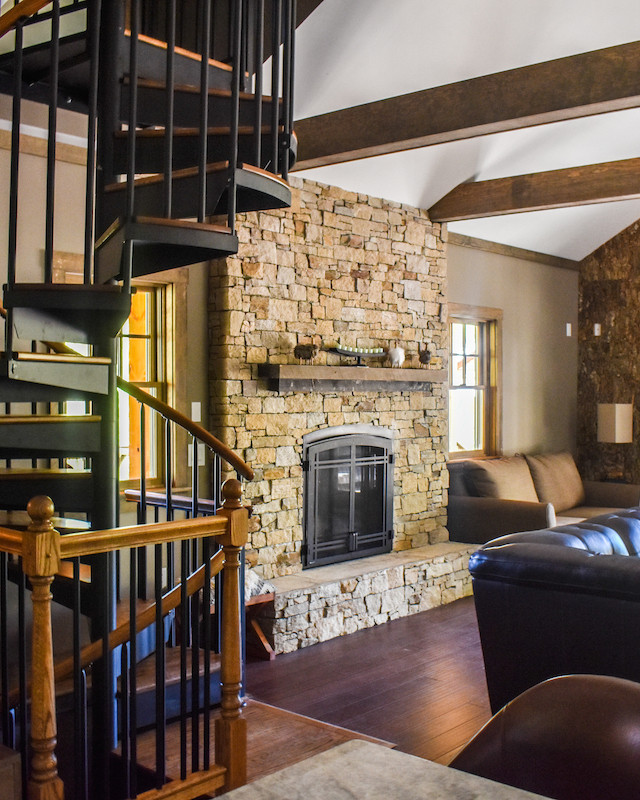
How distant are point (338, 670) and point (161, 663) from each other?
240 centimetres

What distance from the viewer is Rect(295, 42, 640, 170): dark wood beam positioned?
399 cm

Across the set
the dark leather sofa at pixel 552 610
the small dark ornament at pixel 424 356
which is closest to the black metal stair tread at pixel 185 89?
the dark leather sofa at pixel 552 610

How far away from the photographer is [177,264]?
295 cm

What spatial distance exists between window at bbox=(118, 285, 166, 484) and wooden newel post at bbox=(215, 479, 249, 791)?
2.40 m

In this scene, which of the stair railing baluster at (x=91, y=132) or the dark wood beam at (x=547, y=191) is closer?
the stair railing baluster at (x=91, y=132)

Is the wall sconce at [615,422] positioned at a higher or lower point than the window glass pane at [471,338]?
lower

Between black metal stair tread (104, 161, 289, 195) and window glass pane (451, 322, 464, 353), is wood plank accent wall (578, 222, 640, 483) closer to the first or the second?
window glass pane (451, 322, 464, 353)

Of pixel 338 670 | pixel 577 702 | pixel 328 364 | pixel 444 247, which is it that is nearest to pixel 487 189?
pixel 444 247

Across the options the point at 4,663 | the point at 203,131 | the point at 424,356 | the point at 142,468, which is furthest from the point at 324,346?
the point at 4,663

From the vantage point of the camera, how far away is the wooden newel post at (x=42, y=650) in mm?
2260

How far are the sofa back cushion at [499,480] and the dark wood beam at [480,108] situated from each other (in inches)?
122

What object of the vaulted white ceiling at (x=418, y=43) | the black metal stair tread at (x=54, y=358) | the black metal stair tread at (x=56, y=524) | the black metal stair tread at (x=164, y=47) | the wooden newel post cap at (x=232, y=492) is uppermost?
Answer: the vaulted white ceiling at (x=418, y=43)

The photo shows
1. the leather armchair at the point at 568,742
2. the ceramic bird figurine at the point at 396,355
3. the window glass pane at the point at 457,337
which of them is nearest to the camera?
the leather armchair at the point at 568,742

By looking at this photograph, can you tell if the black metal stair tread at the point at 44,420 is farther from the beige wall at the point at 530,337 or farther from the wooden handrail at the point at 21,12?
the beige wall at the point at 530,337
